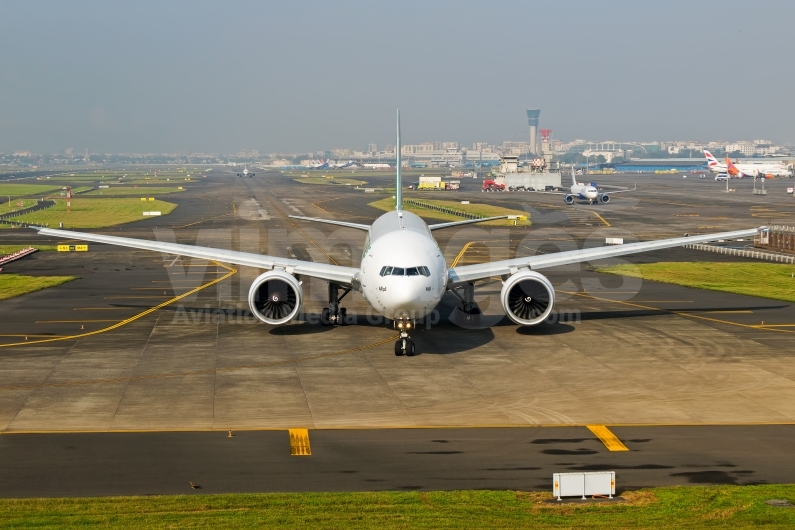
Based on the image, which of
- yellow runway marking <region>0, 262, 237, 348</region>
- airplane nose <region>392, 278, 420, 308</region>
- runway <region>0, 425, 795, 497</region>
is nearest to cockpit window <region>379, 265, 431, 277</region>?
airplane nose <region>392, 278, 420, 308</region>

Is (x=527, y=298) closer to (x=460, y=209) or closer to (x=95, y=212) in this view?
(x=460, y=209)

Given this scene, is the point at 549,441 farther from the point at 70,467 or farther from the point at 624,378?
the point at 70,467

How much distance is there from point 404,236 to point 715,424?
16230 millimetres

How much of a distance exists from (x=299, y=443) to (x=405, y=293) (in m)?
11.1

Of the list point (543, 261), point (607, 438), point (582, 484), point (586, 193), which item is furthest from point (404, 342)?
point (586, 193)

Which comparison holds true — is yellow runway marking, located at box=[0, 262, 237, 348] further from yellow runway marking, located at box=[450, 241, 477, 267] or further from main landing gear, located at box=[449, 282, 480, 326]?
yellow runway marking, located at box=[450, 241, 477, 267]

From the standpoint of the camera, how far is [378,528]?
1938 centimetres

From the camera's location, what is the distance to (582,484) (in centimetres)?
2102

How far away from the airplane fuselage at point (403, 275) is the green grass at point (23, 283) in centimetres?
2854

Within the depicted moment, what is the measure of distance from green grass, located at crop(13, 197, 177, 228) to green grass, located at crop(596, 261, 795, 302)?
72.7 metres

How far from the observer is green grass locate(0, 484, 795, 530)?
1953cm

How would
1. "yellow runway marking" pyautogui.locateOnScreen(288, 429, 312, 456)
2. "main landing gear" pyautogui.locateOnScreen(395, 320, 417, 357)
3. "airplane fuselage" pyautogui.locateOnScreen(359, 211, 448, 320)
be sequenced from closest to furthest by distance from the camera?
1. "yellow runway marking" pyautogui.locateOnScreen(288, 429, 312, 456)
2. "airplane fuselage" pyautogui.locateOnScreen(359, 211, 448, 320)
3. "main landing gear" pyautogui.locateOnScreen(395, 320, 417, 357)

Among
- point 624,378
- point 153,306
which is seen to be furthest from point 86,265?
point 624,378

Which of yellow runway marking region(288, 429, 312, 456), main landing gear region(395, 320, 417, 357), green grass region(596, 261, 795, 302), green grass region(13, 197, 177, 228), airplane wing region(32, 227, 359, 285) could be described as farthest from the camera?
green grass region(13, 197, 177, 228)
